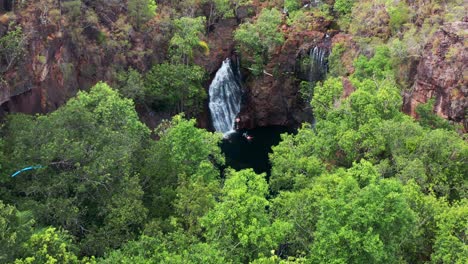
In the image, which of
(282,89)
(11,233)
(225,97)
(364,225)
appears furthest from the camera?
(225,97)

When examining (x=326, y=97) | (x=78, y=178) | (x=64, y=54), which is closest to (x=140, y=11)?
(x=64, y=54)

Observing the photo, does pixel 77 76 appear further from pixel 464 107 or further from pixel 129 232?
pixel 464 107

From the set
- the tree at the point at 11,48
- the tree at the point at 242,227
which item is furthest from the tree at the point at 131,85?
the tree at the point at 242,227

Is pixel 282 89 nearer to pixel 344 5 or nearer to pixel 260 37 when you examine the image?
pixel 260 37

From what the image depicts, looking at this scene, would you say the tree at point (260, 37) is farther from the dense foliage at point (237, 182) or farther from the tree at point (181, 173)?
the tree at point (181, 173)

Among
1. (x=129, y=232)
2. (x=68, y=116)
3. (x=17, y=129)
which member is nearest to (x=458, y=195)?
(x=129, y=232)

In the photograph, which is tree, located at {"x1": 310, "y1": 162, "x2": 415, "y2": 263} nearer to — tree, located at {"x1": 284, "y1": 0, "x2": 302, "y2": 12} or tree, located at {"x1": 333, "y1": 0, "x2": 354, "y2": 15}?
tree, located at {"x1": 333, "y1": 0, "x2": 354, "y2": 15}
